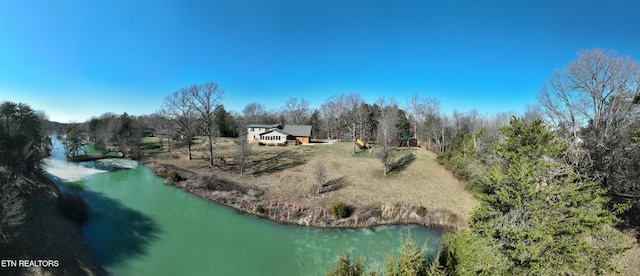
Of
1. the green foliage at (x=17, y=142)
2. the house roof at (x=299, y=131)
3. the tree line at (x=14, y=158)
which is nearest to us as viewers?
the tree line at (x=14, y=158)

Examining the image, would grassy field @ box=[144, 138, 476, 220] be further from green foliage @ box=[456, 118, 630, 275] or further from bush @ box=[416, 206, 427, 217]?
green foliage @ box=[456, 118, 630, 275]

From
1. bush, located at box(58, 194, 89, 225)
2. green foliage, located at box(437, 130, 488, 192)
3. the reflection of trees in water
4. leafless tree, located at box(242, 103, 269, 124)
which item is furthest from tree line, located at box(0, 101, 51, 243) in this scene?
leafless tree, located at box(242, 103, 269, 124)

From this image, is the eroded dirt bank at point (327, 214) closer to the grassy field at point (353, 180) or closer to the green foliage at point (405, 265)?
the grassy field at point (353, 180)

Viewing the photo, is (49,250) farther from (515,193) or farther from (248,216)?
(515,193)

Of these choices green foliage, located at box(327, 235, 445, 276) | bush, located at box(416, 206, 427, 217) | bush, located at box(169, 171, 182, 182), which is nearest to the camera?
green foliage, located at box(327, 235, 445, 276)

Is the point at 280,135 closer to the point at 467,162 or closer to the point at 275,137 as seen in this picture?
the point at 275,137

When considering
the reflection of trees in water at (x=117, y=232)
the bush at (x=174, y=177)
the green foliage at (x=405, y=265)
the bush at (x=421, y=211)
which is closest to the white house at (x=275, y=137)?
the bush at (x=174, y=177)
